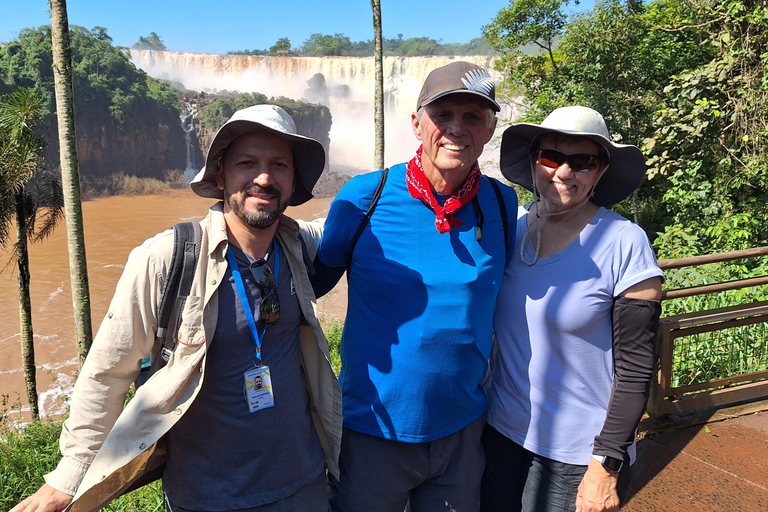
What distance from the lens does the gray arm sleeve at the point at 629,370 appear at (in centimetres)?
170

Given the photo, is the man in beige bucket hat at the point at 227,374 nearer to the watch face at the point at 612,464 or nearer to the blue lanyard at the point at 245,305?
the blue lanyard at the point at 245,305

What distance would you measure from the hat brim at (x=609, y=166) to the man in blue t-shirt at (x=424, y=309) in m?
0.17

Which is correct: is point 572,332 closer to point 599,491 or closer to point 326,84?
point 599,491

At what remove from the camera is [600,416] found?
1830 millimetres

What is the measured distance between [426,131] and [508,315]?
692 mm

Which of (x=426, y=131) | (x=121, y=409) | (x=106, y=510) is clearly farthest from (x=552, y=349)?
(x=106, y=510)

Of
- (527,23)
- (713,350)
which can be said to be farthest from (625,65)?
(713,350)

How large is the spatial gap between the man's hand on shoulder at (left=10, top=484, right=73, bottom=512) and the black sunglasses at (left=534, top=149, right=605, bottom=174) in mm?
1768

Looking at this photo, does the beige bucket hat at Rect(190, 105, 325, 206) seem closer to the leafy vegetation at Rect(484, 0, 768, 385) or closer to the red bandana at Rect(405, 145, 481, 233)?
the red bandana at Rect(405, 145, 481, 233)

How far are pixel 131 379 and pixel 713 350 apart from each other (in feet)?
13.2

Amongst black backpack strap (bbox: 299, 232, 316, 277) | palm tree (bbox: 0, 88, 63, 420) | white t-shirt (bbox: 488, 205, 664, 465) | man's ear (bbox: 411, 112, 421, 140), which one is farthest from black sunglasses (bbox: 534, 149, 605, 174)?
palm tree (bbox: 0, 88, 63, 420)

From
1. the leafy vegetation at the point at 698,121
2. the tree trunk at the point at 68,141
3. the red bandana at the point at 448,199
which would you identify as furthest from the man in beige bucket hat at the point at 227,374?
the tree trunk at the point at 68,141

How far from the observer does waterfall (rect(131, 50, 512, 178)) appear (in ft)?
176

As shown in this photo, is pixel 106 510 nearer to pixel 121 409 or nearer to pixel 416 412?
pixel 121 409
